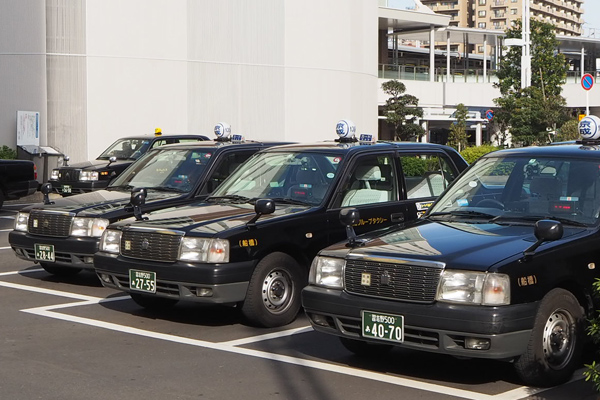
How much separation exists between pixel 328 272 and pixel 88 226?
4.29 metres

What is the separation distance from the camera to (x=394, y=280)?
6.25m

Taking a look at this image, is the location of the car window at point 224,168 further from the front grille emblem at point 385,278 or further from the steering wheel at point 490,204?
the front grille emblem at point 385,278

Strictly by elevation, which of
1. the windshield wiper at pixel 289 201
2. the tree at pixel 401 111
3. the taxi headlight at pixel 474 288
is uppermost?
the tree at pixel 401 111

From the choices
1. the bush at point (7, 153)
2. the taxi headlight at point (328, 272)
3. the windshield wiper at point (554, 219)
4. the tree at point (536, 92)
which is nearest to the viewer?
the taxi headlight at point (328, 272)

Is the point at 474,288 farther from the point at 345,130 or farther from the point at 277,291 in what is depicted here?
the point at 345,130

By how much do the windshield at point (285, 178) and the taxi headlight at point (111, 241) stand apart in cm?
134

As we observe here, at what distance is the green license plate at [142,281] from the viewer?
26.8ft

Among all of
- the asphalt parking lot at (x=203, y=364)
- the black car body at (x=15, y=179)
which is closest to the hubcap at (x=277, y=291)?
the asphalt parking lot at (x=203, y=364)

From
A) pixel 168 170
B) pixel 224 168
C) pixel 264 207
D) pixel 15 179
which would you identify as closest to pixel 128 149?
pixel 15 179

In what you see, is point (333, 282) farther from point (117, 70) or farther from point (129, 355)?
point (117, 70)

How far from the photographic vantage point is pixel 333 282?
6707 millimetres

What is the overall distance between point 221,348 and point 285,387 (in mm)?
1349

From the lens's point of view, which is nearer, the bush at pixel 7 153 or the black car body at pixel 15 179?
the black car body at pixel 15 179

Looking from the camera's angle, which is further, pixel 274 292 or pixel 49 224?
pixel 49 224
